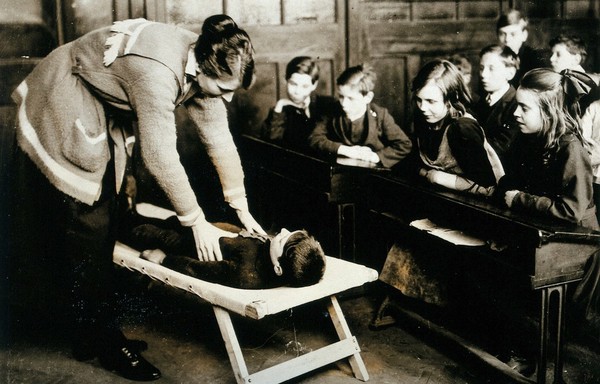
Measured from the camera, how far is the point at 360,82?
3.79m

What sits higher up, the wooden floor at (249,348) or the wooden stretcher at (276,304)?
the wooden stretcher at (276,304)

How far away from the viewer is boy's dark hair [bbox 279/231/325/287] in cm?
243

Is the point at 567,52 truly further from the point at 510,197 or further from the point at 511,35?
the point at 510,197

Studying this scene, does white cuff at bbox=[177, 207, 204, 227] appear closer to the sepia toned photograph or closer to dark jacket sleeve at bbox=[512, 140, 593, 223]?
the sepia toned photograph

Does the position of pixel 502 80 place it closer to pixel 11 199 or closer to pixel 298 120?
pixel 298 120

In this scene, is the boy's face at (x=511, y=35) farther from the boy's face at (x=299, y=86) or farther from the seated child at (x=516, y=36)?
the boy's face at (x=299, y=86)

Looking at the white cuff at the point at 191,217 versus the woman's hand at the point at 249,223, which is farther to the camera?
the woman's hand at the point at 249,223

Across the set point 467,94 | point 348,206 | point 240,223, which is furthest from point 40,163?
point 467,94

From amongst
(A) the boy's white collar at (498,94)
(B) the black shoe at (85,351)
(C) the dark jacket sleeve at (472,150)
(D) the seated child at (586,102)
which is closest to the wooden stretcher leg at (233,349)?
(B) the black shoe at (85,351)

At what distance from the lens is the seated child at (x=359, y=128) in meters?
3.80

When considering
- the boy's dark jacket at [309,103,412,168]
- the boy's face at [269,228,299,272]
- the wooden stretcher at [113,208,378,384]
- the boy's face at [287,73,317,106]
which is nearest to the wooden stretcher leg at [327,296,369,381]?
the wooden stretcher at [113,208,378,384]

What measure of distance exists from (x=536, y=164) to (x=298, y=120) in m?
1.98

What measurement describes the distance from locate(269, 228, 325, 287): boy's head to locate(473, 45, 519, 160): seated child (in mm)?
1774

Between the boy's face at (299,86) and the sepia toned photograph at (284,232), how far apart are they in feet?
1.38
